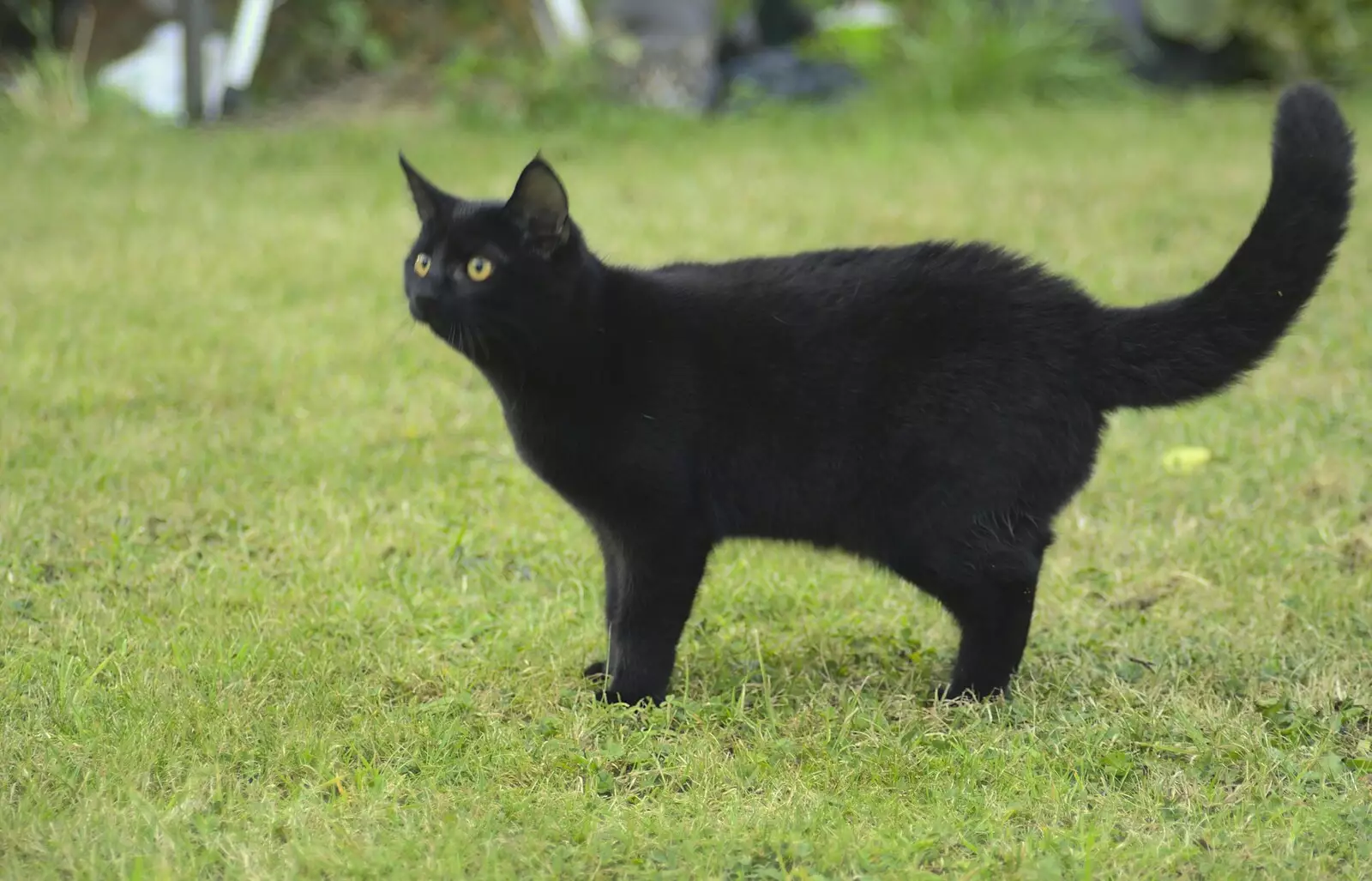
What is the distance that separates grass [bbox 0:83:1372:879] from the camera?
2.44 m

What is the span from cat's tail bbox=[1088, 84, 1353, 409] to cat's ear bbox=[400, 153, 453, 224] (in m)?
1.37

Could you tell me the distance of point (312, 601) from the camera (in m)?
3.47

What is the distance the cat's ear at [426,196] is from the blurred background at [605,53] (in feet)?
19.6

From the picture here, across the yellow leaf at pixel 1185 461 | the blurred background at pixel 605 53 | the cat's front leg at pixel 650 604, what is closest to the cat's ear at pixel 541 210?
the cat's front leg at pixel 650 604

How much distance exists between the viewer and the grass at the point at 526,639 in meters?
2.44

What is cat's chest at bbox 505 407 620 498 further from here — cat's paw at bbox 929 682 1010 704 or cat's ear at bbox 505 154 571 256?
cat's paw at bbox 929 682 1010 704

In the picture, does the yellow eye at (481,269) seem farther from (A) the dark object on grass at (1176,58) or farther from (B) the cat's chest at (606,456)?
(A) the dark object on grass at (1176,58)

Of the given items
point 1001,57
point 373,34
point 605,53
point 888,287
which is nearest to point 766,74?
point 605,53

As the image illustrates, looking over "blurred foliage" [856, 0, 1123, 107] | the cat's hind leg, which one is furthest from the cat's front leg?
"blurred foliage" [856, 0, 1123, 107]

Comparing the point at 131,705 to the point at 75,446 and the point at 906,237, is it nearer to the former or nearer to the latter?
the point at 75,446

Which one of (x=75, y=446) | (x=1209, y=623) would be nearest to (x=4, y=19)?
(x=75, y=446)

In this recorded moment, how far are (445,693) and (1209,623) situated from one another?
1743 millimetres

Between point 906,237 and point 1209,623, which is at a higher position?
point 906,237

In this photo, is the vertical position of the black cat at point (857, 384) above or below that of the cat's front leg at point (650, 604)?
above
